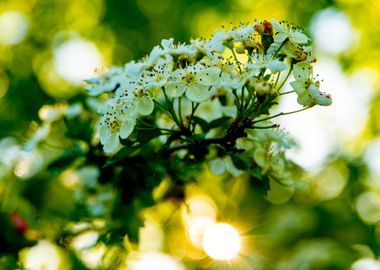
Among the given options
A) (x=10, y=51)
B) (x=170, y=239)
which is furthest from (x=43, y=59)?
(x=170, y=239)

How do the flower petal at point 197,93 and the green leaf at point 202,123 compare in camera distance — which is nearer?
the flower petal at point 197,93

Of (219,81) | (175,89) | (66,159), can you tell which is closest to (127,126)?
(175,89)

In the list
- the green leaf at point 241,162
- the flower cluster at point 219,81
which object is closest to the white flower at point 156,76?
the flower cluster at point 219,81

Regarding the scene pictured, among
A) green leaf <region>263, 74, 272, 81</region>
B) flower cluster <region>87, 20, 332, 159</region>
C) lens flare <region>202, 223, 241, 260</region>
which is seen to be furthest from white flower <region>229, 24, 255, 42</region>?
lens flare <region>202, 223, 241, 260</region>

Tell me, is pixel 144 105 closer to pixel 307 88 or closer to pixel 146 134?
pixel 146 134

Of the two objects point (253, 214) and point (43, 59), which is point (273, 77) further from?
point (43, 59)

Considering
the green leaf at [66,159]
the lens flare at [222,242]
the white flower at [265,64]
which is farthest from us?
the lens flare at [222,242]

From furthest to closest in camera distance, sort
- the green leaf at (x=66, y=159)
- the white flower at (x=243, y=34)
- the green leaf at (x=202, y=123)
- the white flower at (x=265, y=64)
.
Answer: the green leaf at (x=66, y=159) → the green leaf at (x=202, y=123) → the white flower at (x=243, y=34) → the white flower at (x=265, y=64)

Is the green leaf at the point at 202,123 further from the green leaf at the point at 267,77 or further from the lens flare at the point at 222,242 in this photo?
the lens flare at the point at 222,242
